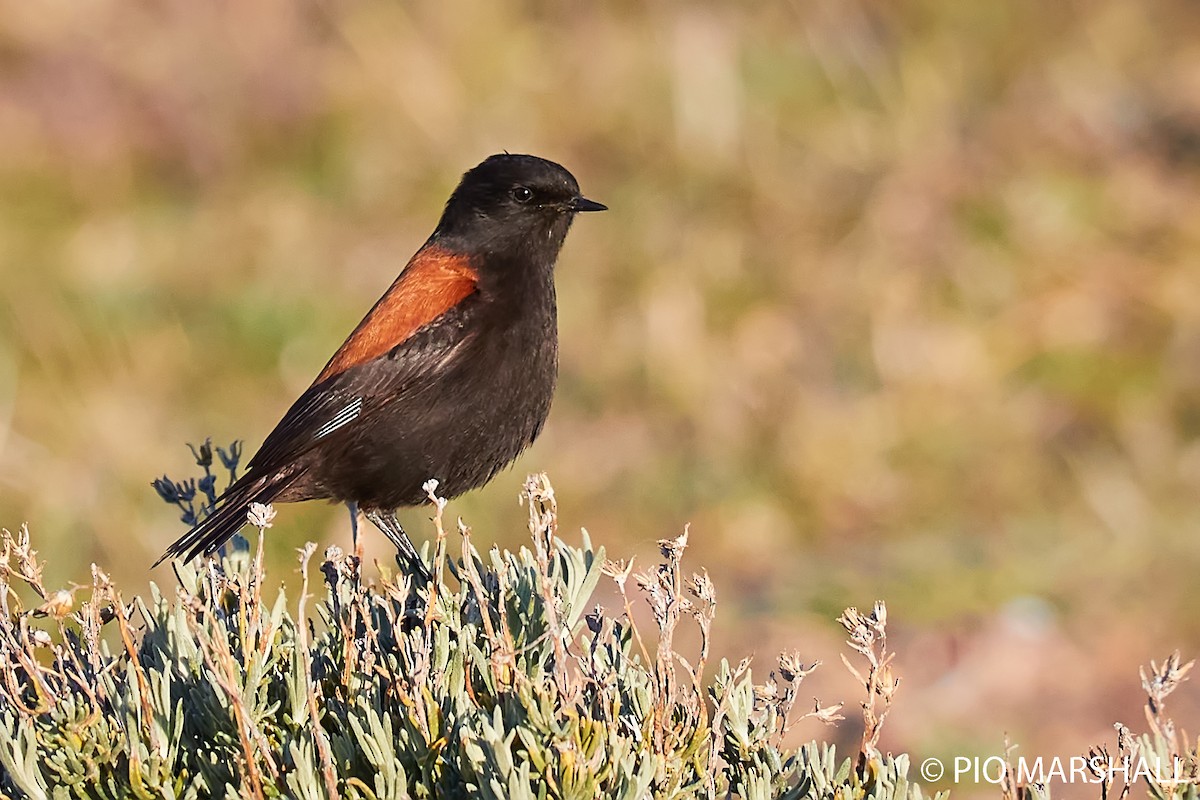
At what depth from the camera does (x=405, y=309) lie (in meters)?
4.81

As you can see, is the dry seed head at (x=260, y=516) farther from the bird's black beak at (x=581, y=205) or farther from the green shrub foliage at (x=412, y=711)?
the bird's black beak at (x=581, y=205)

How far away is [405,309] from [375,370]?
0.21 m

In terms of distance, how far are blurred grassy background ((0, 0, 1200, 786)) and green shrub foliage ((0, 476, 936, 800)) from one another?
2.43 metres

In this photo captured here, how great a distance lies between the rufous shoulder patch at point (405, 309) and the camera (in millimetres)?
4773

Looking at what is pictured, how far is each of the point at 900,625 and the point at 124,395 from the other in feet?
14.0

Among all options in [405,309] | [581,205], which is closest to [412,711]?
[405,309]

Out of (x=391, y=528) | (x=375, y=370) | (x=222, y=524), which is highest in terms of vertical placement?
(x=375, y=370)

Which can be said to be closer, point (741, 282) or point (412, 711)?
point (412, 711)

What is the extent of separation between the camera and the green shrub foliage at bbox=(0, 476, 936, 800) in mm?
2818

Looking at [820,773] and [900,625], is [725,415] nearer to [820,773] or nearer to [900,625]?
[900,625]

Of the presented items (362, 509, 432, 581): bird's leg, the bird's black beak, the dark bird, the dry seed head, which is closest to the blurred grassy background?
(362, 509, 432, 581): bird's leg

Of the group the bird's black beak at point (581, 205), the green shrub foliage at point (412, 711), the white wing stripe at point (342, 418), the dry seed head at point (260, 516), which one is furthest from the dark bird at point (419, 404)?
Answer: the dry seed head at point (260, 516)

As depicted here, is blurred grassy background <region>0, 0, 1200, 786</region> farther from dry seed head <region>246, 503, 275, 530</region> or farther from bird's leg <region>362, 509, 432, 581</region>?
dry seed head <region>246, 503, 275, 530</region>

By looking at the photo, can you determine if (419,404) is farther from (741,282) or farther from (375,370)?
(741,282)
